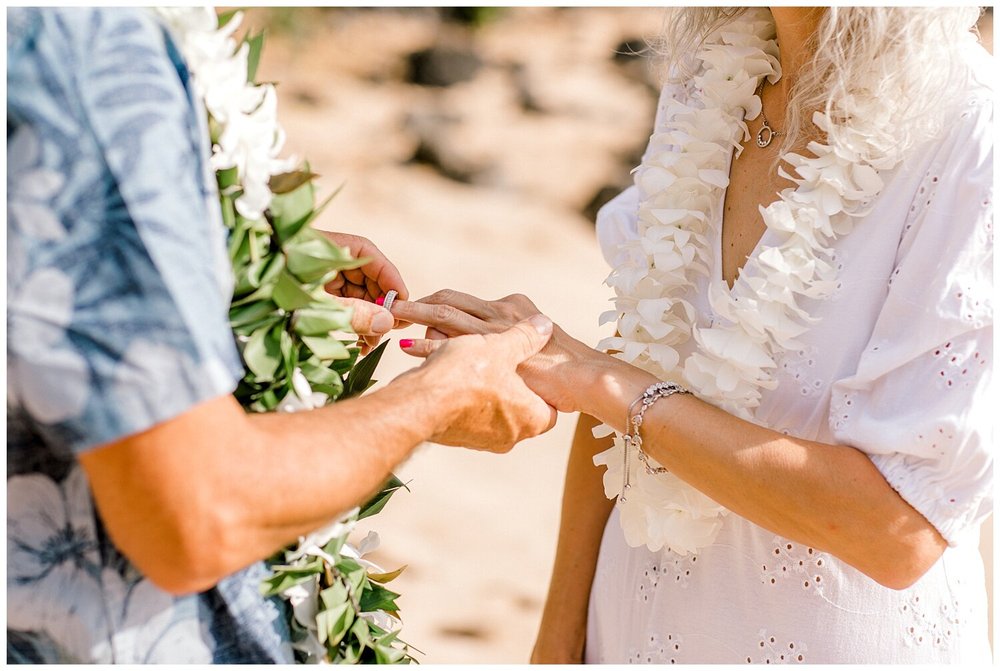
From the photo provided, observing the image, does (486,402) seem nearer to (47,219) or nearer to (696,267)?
(696,267)

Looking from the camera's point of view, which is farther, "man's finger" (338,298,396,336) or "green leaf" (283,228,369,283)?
"man's finger" (338,298,396,336)

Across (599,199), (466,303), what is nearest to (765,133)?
(466,303)

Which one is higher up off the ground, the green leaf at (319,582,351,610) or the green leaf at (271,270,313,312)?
the green leaf at (271,270,313,312)

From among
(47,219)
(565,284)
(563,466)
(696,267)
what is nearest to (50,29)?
(47,219)

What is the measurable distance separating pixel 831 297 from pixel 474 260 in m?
5.69

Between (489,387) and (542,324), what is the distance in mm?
323

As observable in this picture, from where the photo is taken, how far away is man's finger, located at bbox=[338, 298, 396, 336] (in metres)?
1.98

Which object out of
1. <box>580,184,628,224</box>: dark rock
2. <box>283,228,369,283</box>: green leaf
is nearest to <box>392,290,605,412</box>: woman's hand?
<box>283,228,369,283</box>: green leaf

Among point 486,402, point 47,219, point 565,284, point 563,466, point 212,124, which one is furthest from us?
point 565,284

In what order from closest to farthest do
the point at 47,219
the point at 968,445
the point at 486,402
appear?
the point at 47,219
the point at 968,445
the point at 486,402

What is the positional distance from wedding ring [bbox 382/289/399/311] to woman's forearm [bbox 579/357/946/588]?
56 cm

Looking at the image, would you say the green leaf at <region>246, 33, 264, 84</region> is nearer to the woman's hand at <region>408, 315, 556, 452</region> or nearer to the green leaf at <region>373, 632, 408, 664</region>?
the woman's hand at <region>408, 315, 556, 452</region>

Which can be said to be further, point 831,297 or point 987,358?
point 831,297

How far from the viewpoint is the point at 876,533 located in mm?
1699
